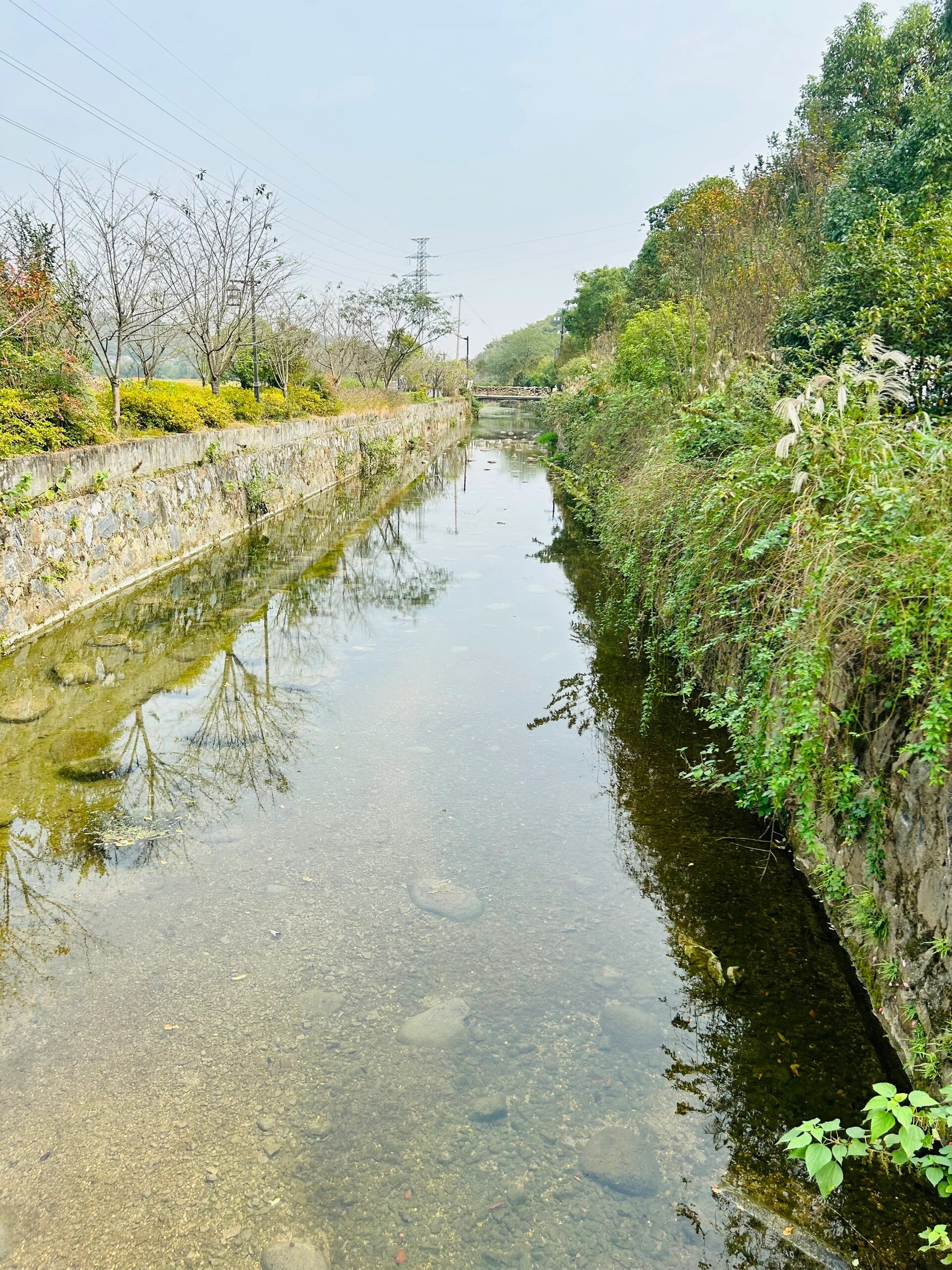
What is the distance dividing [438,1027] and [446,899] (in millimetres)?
910

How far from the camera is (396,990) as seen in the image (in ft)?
12.3

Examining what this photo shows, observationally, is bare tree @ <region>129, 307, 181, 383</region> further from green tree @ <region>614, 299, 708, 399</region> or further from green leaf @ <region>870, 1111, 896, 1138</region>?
green leaf @ <region>870, 1111, 896, 1138</region>

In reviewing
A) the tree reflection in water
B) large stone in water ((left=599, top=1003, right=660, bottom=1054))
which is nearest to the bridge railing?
the tree reflection in water

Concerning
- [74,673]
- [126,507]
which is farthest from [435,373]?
[74,673]

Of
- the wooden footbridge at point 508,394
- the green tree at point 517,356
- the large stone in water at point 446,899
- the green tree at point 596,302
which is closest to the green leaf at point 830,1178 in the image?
the large stone in water at point 446,899

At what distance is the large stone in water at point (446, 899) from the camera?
14.1 ft

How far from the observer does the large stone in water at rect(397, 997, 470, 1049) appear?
345 centimetres

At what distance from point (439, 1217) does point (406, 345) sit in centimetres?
3450

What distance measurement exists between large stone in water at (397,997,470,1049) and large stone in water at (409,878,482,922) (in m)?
0.62

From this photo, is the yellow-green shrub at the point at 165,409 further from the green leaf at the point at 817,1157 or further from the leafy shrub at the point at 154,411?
the green leaf at the point at 817,1157

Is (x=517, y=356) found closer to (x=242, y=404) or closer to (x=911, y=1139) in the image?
(x=242, y=404)

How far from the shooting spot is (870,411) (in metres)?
5.07

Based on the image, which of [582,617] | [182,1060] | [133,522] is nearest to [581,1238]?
[182,1060]

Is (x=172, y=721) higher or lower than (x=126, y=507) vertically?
lower
